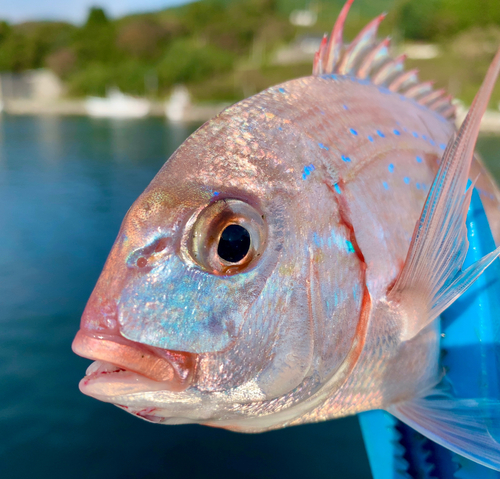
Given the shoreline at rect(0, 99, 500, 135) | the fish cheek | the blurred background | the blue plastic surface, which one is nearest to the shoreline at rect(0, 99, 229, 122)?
the shoreline at rect(0, 99, 500, 135)

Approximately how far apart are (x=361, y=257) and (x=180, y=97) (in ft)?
156

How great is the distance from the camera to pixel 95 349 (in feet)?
2.58

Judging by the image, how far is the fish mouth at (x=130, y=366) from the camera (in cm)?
79

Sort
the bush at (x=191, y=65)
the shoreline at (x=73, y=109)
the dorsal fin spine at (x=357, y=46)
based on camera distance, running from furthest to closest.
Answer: the bush at (x=191, y=65) < the shoreline at (x=73, y=109) < the dorsal fin spine at (x=357, y=46)

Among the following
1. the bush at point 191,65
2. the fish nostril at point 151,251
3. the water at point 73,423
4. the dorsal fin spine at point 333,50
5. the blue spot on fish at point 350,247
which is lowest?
the water at point 73,423

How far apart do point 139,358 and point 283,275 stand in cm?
32

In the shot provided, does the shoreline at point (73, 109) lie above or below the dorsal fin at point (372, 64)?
above

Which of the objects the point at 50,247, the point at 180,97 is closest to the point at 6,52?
the point at 180,97

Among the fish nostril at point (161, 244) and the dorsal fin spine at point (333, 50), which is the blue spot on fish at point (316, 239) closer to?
the fish nostril at point (161, 244)

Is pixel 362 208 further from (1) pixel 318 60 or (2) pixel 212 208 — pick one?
(1) pixel 318 60

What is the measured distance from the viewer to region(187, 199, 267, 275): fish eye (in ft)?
2.69

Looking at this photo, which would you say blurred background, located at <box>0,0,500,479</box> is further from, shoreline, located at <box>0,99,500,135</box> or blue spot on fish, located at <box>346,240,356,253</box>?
blue spot on fish, located at <box>346,240,356,253</box>

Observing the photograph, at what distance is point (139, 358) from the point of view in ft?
2.60

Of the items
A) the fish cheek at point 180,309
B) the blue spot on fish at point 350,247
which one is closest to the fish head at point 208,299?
the fish cheek at point 180,309
